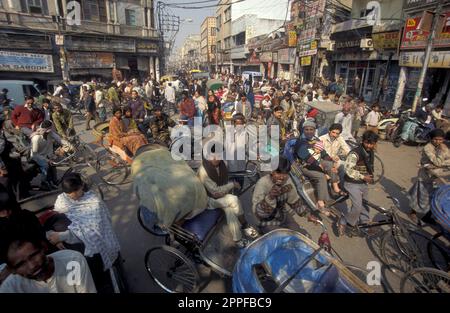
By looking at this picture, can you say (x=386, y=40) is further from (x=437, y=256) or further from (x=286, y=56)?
(x=437, y=256)

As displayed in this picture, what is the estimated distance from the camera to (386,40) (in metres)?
15.4

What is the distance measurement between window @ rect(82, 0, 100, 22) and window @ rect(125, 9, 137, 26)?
2.96 metres

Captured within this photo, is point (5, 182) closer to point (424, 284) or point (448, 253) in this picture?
point (424, 284)

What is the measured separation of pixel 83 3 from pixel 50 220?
28.0m

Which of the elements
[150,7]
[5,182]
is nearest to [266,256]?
[5,182]

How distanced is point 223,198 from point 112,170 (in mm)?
4949

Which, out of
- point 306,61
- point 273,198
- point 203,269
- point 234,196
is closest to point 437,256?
point 273,198

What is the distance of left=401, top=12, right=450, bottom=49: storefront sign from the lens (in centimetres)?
1136

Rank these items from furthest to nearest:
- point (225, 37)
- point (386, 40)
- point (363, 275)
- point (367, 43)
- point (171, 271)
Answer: point (225, 37) → point (367, 43) → point (386, 40) → point (171, 271) → point (363, 275)

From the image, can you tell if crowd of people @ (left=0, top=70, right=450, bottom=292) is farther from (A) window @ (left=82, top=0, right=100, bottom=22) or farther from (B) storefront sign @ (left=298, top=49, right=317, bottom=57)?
(A) window @ (left=82, top=0, right=100, bottom=22)

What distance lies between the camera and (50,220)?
3.29 meters

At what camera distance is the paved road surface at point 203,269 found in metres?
3.75

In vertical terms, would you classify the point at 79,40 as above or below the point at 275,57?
above

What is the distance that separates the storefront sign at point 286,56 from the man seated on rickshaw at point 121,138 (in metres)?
25.1
